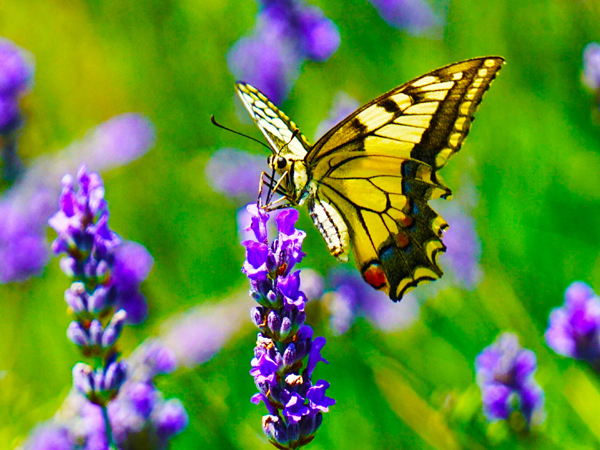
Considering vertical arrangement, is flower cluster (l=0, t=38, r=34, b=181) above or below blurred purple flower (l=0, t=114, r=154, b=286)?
above

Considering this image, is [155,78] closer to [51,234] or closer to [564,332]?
[51,234]

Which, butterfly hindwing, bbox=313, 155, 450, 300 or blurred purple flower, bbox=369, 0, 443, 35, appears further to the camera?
blurred purple flower, bbox=369, 0, 443, 35

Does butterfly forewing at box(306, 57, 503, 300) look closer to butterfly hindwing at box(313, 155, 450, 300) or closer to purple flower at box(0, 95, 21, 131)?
butterfly hindwing at box(313, 155, 450, 300)

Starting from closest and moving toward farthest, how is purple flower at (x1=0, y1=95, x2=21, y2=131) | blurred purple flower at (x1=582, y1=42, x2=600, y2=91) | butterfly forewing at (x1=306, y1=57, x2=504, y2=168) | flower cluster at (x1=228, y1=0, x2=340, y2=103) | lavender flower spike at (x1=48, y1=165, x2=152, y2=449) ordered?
1. lavender flower spike at (x1=48, y1=165, x2=152, y2=449)
2. butterfly forewing at (x1=306, y1=57, x2=504, y2=168)
3. blurred purple flower at (x1=582, y1=42, x2=600, y2=91)
4. flower cluster at (x1=228, y1=0, x2=340, y2=103)
5. purple flower at (x1=0, y1=95, x2=21, y2=131)

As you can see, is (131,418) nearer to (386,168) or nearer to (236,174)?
(386,168)

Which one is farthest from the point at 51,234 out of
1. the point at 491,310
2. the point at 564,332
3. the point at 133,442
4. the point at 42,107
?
the point at 564,332

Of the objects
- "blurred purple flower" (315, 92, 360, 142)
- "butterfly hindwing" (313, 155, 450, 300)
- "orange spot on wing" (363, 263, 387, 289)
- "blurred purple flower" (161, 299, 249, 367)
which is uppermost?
"butterfly hindwing" (313, 155, 450, 300)

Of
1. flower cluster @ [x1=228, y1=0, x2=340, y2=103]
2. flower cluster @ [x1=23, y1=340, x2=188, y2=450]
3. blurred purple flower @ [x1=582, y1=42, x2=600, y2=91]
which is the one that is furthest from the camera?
flower cluster @ [x1=228, y1=0, x2=340, y2=103]

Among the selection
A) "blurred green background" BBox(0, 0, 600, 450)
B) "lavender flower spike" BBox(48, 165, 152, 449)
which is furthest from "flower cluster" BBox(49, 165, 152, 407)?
"blurred green background" BBox(0, 0, 600, 450)
